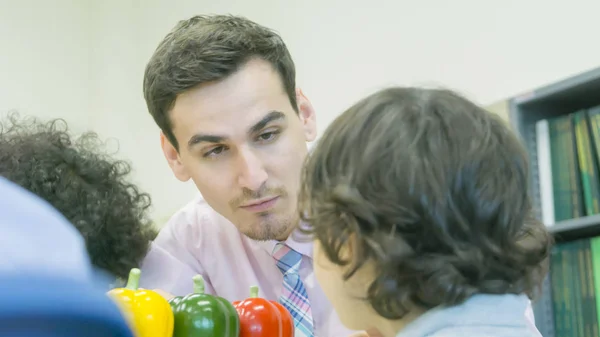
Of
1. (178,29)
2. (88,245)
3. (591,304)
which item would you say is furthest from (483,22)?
(88,245)

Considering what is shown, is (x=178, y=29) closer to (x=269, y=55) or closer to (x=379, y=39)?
(x=269, y=55)

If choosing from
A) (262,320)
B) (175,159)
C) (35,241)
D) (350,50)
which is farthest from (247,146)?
(350,50)

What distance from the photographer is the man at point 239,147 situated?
50.1 inches

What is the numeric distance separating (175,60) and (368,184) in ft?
2.21

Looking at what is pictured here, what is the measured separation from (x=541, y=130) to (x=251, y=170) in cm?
80

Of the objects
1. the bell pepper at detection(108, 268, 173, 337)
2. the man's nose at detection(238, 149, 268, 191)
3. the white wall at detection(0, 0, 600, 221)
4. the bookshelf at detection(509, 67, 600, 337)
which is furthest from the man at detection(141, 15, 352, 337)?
the bookshelf at detection(509, 67, 600, 337)

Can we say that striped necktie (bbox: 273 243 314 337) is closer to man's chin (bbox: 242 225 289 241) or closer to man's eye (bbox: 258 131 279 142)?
man's chin (bbox: 242 225 289 241)

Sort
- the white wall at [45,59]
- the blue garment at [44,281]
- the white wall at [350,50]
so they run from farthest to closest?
the white wall at [45,59] → the white wall at [350,50] → the blue garment at [44,281]

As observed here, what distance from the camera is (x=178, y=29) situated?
141 cm

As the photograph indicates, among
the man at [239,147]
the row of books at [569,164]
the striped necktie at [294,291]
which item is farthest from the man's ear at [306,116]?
the row of books at [569,164]

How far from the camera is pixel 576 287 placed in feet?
5.30

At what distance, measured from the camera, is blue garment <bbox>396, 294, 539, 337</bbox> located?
0.71 meters

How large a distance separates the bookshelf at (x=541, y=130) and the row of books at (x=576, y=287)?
11 millimetres

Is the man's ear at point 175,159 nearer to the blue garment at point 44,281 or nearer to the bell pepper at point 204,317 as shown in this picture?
the bell pepper at point 204,317
